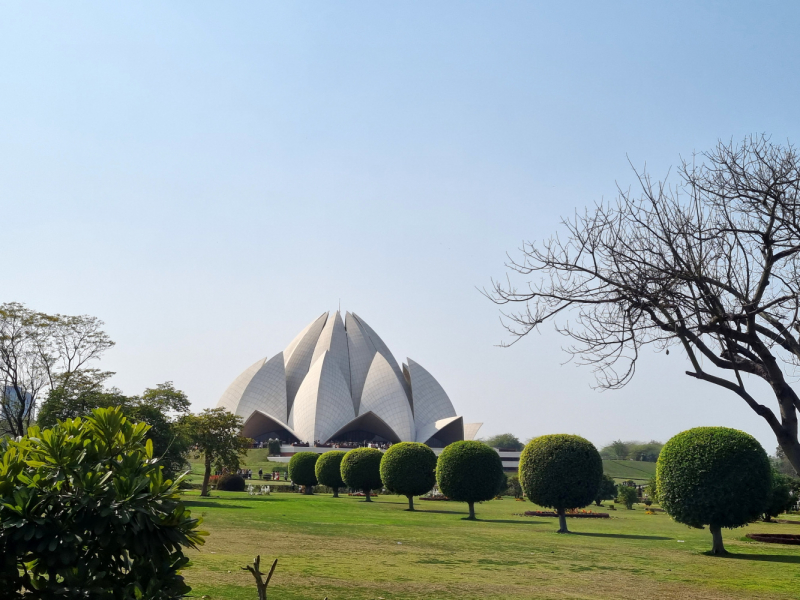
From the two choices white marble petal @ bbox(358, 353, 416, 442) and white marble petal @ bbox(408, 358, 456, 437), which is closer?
white marble petal @ bbox(358, 353, 416, 442)

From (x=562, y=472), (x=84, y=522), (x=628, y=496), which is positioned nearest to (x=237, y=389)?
(x=628, y=496)

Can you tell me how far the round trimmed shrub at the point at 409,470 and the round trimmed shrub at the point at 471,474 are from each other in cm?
275

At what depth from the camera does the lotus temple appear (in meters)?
58.4

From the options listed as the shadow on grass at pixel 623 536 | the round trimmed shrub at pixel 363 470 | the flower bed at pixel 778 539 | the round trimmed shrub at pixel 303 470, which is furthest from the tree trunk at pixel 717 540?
the round trimmed shrub at pixel 303 470

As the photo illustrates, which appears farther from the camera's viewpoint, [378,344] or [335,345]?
[378,344]

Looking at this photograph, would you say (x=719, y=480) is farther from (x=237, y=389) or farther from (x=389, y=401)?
(x=237, y=389)

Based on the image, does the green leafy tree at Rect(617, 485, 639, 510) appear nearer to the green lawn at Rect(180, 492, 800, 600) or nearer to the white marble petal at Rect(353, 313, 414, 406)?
the green lawn at Rect(180, 492, 800, 600)

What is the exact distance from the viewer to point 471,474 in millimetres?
22031

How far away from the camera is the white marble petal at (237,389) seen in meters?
62.9

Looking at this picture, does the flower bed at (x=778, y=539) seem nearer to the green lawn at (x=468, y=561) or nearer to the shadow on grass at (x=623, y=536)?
the green lawn at (x=468, y=561)

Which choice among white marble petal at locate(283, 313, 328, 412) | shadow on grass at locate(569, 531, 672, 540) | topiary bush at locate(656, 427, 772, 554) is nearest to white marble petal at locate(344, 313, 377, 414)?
white marble petal at locate(283, 313, 328, 412)

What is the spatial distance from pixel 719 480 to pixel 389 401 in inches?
1879

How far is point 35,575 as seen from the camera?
4.09m

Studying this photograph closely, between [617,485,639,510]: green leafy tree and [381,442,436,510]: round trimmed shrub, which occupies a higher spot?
[381,442,436,510]: round trimmed shrub
